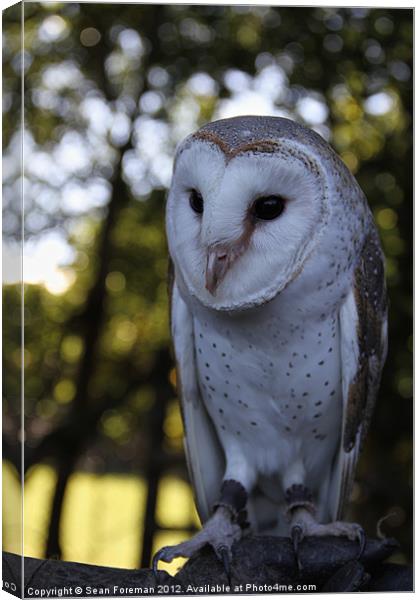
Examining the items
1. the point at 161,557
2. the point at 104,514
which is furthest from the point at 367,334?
the point at 104,514

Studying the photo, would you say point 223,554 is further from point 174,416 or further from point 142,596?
point 174,416

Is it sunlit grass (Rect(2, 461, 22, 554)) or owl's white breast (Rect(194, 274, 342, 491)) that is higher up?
owl's white breast (Rect(194, 274, 342, 491))

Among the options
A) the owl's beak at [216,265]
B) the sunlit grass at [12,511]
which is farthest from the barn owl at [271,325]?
the sunlit grass at [12,511]

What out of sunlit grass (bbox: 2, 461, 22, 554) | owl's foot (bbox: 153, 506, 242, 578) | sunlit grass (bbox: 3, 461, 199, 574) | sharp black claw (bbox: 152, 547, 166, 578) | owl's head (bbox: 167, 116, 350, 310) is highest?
owl's head (bbox: 167, 116, 350, 310)

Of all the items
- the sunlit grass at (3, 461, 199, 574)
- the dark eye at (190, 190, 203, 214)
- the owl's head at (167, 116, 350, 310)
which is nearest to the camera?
the owl's head at (167, 116, 350, 310)

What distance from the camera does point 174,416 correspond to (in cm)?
263

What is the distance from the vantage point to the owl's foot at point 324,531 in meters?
1.81

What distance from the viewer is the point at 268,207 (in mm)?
1607

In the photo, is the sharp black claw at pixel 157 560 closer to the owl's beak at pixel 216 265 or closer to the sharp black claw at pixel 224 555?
the sharp black claw at pixel 224 555

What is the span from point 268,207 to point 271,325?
0.24m

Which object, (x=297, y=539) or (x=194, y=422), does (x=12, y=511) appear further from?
(x=297, y=539)

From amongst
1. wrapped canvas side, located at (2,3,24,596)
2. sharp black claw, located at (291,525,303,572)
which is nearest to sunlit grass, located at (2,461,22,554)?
wrapped canvas side, located at (2,3,24,596)

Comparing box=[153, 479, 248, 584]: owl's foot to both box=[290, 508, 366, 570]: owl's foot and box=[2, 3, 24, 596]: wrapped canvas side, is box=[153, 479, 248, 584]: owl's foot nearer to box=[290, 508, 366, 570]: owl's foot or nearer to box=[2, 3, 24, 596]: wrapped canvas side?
box=[290, 508, 366, 570]: owl's foot

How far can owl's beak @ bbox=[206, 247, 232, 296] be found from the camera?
158 centimetres
